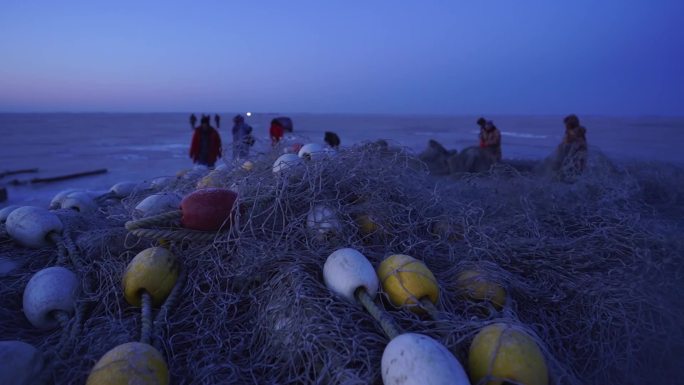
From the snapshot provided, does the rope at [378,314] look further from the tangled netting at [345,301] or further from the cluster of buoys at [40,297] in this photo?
the cluster of buoys at [40,297]

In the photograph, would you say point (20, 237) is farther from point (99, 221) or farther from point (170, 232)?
point (170, 232)

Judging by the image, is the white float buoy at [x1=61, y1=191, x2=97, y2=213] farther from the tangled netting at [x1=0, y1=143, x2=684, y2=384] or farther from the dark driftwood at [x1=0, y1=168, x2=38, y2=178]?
the dark driftwood at [x1=0, y1=168, x2=38, y2=178]

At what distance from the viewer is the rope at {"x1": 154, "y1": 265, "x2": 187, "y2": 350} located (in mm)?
1794

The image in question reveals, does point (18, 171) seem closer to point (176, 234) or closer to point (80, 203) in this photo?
point (80, 203)

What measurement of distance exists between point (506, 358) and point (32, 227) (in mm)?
2449

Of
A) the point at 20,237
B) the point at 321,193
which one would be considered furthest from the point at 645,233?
the point at 20,237

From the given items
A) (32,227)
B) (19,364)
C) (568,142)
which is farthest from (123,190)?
(568,142)

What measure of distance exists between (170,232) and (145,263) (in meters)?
0.19

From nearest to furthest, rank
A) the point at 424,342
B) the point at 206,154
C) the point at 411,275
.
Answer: the point at 424,342, the point at 411,275, the point at 206,154

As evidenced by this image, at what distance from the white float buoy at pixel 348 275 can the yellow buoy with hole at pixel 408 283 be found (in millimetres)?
65

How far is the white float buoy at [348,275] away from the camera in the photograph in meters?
1.86

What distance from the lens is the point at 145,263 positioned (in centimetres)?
203

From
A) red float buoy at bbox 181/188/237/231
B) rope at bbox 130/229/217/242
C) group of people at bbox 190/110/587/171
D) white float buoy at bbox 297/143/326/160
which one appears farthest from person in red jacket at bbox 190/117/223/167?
rope at bbox 130/229/217/242

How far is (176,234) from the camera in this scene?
217cm
